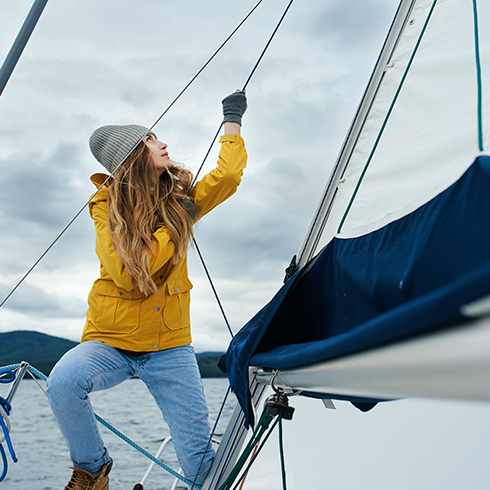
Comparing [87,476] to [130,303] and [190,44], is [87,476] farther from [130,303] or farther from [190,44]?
[190,44]

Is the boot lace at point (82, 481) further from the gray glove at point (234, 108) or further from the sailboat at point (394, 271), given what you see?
the gray glove at point (234, 108)

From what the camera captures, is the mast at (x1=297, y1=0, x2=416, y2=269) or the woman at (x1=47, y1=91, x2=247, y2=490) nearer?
the woman at (x1=47, y1=91, x2=247, y2=490)

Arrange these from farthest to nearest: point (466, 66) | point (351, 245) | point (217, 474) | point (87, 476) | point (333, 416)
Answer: point (333, 416) → point (217, 474) → point (87, 476) → point (466, 66) → point (351, 245)

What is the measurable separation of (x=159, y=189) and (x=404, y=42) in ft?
3.35


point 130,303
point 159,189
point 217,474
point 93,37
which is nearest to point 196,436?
point 217,474

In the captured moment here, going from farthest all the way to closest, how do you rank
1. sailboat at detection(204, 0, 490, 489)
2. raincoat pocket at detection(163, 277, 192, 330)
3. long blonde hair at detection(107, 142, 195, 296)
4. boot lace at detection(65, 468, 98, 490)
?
1. raincoat pocket at detection(163, 277, 192, 330)
2. long blonde hair at detection(107, 142, 195, 296)
3. boot lace at detection(65, 468, 98, 490)
4. sailboat at detection(204, 0, 490, 489)

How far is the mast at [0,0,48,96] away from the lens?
114cm

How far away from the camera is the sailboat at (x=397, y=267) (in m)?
0.38

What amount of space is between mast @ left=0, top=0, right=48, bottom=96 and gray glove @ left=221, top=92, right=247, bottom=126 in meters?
0.66

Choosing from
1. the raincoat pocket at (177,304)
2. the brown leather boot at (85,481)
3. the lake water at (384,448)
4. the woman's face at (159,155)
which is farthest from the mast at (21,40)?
the lake water at (384,448)

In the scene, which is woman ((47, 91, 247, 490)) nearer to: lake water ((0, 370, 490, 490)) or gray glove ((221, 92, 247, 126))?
gray glove ((221, 92, 247, 126))

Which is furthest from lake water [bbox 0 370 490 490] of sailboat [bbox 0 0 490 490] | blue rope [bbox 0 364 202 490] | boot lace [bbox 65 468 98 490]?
boot lace [bbox 65 468 98 490]

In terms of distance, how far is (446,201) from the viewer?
678mm

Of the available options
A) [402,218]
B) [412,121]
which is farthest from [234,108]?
[402,218]
